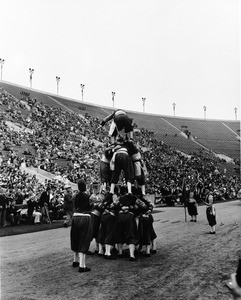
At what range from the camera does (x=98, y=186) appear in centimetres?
1030

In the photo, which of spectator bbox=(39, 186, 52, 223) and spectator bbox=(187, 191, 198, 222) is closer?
spectator bbox=(187, 191, 198, 222)

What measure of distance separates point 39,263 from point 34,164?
20.8m

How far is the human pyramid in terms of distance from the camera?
7.34m

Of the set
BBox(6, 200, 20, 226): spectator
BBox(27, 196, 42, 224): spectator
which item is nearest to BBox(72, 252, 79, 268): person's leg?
BBox(27, 196, 42, 224): spectator

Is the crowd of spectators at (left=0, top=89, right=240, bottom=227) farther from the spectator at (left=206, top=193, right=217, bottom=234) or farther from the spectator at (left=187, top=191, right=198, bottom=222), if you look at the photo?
the spectator at (left=206, top=193, right=217, bottom=234)

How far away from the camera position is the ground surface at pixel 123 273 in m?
5.40

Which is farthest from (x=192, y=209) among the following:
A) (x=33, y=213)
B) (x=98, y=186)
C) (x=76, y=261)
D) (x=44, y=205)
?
(x=76, y=261)

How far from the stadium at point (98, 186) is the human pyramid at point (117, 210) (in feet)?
1.34

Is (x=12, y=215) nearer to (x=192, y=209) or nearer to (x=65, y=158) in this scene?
(x=192, y=209)

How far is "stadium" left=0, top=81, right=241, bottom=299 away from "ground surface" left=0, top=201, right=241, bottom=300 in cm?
2

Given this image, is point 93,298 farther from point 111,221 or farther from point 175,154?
point 175,154

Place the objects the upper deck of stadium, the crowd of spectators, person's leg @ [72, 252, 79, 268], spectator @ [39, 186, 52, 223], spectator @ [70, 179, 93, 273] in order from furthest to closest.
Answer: the upper deck of stadium < the crowd of spectators < spectator @ [39, 186, 52, 223] < person's leg @ [72, 252, 79, 268] < spectator @ [70, 179, 93, 273]

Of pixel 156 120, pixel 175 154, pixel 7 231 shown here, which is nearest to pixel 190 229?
pixel 7 231

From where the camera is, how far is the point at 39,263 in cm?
760
